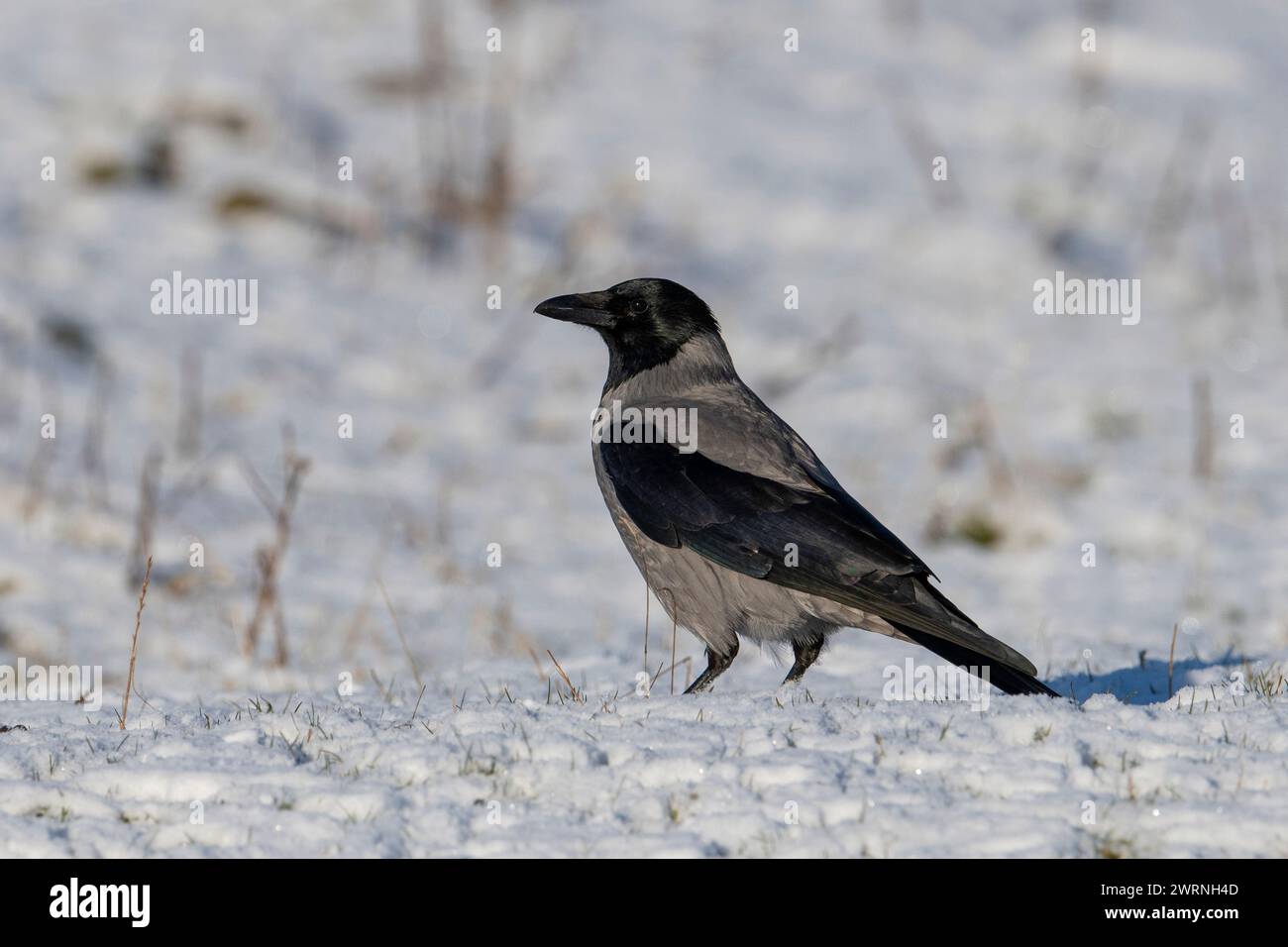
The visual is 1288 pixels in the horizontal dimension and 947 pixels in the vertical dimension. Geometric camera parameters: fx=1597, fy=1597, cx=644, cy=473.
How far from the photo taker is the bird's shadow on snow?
5582 millimetres

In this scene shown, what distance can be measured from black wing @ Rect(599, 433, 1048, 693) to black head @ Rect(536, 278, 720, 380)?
61 cm

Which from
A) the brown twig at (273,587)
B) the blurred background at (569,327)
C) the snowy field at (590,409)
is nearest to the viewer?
the snowy field at (590,409)

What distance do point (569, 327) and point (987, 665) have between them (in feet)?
28.7

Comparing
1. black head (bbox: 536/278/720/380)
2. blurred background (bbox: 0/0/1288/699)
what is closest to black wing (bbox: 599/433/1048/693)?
black head (bbox: 536/278/720/380)

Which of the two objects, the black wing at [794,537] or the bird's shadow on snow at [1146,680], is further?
the bird's shadow on snow at [1146,680]

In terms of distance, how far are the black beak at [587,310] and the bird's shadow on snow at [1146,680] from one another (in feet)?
7.05

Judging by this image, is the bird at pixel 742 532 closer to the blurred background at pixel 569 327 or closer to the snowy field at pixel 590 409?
the snowy field at pixel 590 409

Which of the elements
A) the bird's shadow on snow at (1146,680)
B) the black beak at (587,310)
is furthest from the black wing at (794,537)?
the bird's shadow on snow at (1146,680)

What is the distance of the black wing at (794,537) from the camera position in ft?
16.1

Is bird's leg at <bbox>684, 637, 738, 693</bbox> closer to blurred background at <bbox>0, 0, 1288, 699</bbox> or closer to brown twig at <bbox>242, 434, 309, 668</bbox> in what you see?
blurred background at <bbox>0, 0, 1288, 699</bbox>

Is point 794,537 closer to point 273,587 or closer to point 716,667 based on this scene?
point 716,667

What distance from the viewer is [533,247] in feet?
45.2

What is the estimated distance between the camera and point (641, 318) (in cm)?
605

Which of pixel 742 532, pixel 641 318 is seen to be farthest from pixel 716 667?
pixel 641 318
